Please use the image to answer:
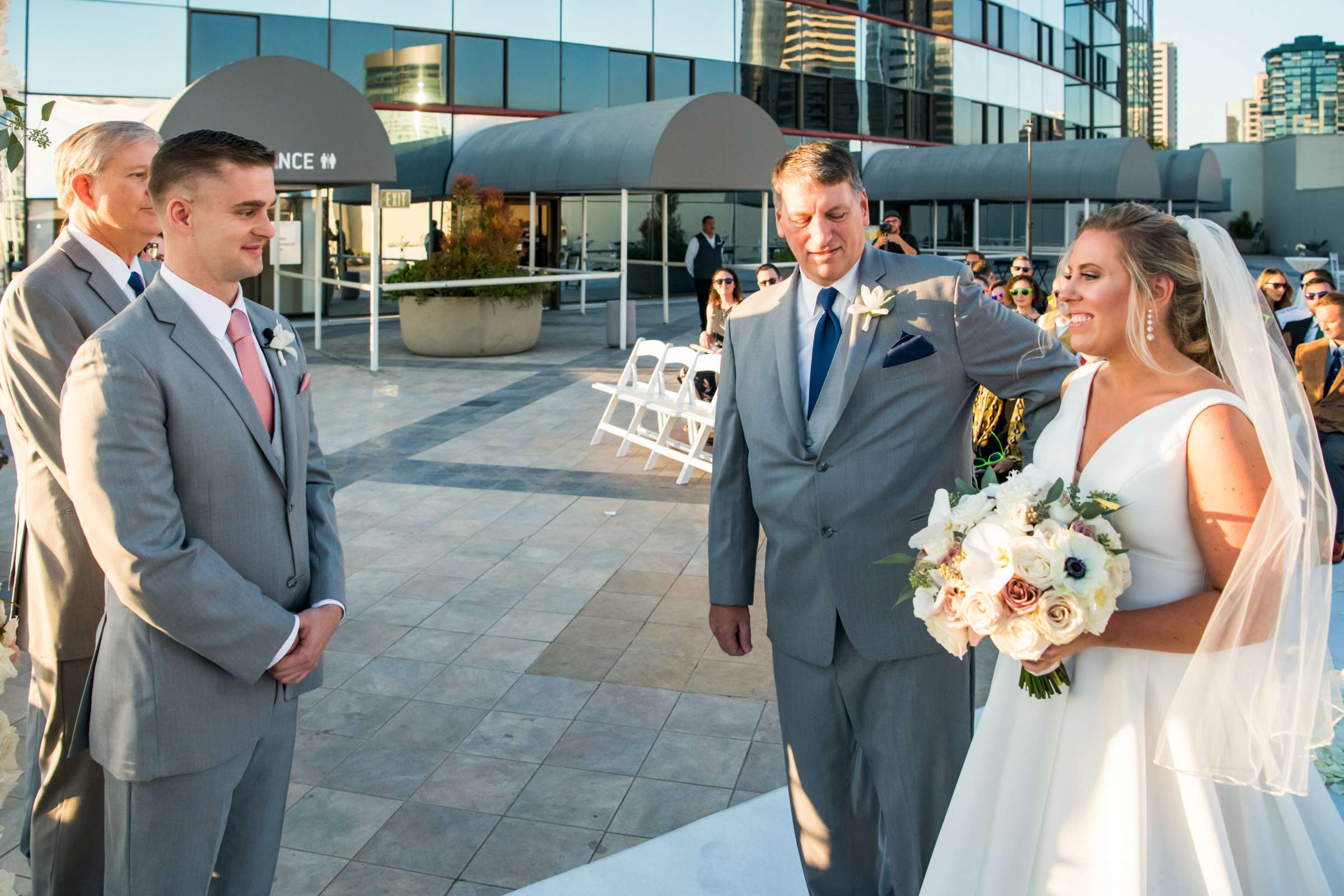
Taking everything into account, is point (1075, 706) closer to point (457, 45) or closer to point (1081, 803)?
point (1081, 803)

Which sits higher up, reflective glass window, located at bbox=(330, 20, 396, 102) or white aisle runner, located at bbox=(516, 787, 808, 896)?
reflective glass window, located at bbox=(330, 20, 396, 102)

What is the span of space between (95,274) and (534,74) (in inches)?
857

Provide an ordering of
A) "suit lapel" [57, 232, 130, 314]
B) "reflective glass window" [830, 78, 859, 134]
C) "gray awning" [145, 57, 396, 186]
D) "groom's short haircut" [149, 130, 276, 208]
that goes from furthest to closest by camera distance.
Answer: "reflective glass window" [830, 78, 859, 134], "gray awning" [145, 57, 396, 186], "suit lapel" [57, 232, 130, 314], "groom's short haircut" [149, 130, 276, 208]

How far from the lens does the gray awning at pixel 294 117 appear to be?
13156 mm

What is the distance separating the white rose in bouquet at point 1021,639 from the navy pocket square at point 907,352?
2.86 feet

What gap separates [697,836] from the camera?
3984 mm

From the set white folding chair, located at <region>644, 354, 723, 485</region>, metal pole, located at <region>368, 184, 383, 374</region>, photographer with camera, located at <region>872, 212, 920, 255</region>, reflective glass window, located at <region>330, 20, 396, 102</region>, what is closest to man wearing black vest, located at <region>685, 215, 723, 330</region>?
photographer with camera, located at <region>872, 212, 920, 255</region>

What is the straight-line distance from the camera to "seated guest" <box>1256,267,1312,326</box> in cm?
927

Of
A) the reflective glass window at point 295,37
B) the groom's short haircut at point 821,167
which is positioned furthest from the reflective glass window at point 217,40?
the groom's short haircut at point 821,167

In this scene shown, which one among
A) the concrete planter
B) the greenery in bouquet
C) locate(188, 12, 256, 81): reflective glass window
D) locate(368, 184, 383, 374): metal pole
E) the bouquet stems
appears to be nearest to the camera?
the bouquet stems

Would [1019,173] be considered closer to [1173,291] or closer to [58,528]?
[1173,291]

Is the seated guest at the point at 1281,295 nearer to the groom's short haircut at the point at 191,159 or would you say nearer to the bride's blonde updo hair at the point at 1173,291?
the bride's blonde updo hair at the point at 1173,291

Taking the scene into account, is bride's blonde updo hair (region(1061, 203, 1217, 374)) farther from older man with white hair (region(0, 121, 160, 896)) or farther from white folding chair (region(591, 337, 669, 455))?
white folding chair (region(591, 337, 669, 455))

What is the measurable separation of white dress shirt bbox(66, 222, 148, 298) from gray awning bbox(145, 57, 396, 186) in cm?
1054
